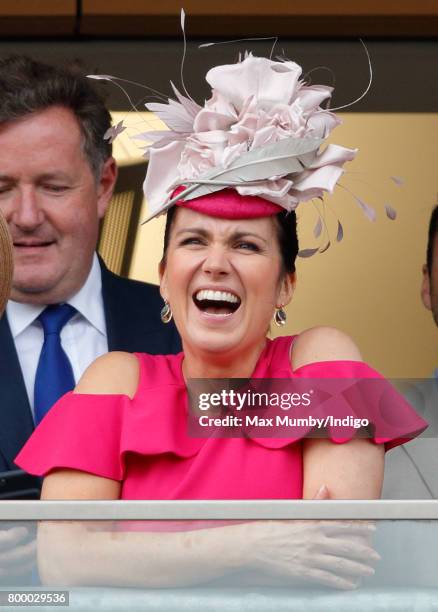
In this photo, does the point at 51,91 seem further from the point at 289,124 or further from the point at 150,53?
the point at 289,124

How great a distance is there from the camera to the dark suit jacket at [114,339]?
2.76 meters

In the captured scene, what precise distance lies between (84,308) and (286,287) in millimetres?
756

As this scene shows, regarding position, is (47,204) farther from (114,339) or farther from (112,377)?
(112,377)

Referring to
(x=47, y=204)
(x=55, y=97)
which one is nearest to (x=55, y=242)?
(x=47, y=204)

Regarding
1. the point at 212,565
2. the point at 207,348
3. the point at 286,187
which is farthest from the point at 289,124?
the point at 212,565

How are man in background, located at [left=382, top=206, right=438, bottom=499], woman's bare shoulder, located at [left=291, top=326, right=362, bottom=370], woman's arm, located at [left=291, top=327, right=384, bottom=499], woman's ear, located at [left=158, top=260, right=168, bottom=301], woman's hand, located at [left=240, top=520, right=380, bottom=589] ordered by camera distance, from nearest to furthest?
woman's hand, located at [left=240, top=520, right=380, bottom=589] < woman's arm, located at [left=291, top=327, right=384, bottom=499] < woman's bare shoulder, located at [left=291, top=326, right=362, bottom=370] < woman's ear, located at [left=158, top=260, right=168, bottom=301] < man in background, located at [left=382, top=206, right=438, bottom=499]

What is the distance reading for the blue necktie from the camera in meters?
2.84

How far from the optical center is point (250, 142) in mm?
2355

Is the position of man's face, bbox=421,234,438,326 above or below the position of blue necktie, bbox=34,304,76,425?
above

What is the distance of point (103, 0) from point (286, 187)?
1059mm

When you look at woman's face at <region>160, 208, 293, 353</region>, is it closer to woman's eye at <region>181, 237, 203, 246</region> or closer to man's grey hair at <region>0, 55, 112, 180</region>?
woman's eye at <region>181, 237, 203, 246</region>

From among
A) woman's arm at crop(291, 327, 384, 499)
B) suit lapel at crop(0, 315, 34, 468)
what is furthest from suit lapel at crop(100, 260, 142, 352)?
woman's arm at crop(291, 327, 384, 499)

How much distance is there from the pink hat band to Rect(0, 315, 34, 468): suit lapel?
68 cm

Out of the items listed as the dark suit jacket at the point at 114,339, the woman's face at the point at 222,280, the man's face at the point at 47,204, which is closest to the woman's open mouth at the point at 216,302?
the woman's face at the point at 222,280
